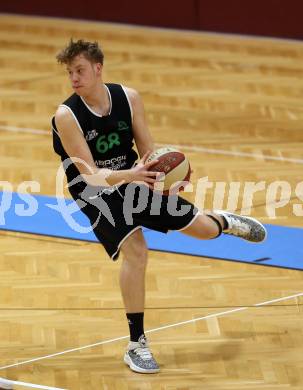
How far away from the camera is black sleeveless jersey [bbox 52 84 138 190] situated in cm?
586

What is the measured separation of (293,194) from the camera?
351 inches

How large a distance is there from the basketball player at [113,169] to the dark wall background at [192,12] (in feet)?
29.0

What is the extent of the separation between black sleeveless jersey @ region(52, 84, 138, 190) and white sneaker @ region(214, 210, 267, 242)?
0.91m

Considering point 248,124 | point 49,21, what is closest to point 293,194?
point 248,124

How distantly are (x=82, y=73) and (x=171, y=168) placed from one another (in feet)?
2.35

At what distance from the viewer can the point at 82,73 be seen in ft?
18.9

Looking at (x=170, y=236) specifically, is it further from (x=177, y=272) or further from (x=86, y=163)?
(x=86, y=163)

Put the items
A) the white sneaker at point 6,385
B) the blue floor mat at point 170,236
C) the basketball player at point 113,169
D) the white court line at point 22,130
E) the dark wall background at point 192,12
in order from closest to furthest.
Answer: the white sneaker at point 6,385, the basketball player at point 113,169, the blue floor mat at point 170,236, the white court line at point 22,130, the dark wall background at point 192,12

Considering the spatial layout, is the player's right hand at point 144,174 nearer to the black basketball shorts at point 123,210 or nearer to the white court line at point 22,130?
the black basketball shorts at point 123,210

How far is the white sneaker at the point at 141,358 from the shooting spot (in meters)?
5.82

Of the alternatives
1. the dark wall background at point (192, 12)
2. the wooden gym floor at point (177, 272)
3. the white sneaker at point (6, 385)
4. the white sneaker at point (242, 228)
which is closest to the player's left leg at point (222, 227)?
the white sneaker at point (242, 228)

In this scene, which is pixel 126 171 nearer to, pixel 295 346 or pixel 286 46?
pixel 295 346

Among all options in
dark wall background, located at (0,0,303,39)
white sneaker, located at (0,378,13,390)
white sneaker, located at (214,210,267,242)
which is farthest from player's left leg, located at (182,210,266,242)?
dark wall background, located at (0,0,303,39)

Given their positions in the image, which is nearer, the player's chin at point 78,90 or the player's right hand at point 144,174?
the player's right hand at point 144,174
